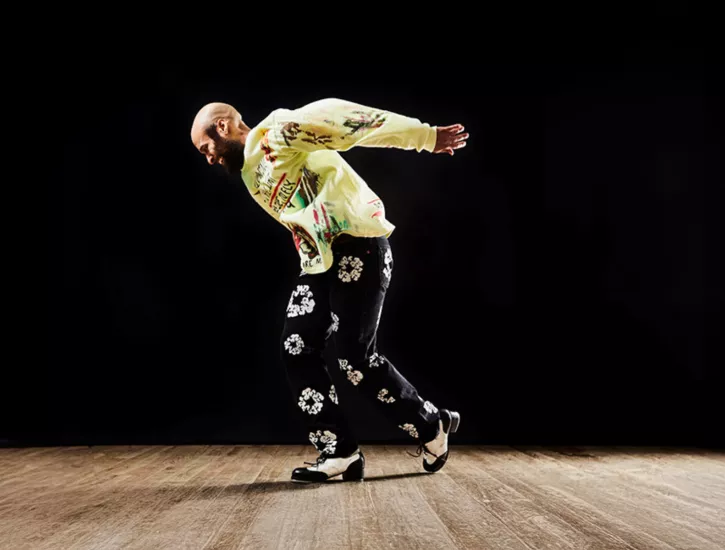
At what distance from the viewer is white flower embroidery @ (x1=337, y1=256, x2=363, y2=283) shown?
2.04m

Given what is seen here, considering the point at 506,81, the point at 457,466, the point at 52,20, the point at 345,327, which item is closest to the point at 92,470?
the point at 345,327

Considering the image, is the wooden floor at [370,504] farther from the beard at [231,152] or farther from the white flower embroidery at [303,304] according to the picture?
the beard at [231,152]

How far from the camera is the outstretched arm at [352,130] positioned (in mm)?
1852

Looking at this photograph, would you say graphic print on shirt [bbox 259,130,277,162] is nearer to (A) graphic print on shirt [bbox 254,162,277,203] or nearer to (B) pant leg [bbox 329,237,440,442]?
(A) graphic print on shirt [bbox 254,162,277,203]

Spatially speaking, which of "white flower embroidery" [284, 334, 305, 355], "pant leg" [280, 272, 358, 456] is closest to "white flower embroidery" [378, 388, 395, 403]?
"pant leg" [280, 272, 358, 456]

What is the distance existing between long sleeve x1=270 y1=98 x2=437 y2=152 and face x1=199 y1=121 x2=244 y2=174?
22cm

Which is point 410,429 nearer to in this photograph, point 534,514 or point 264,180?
point 534,514

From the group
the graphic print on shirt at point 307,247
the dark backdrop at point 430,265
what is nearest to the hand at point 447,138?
the graphic print on shirt at point 307,247

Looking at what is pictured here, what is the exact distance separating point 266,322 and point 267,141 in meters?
1.32

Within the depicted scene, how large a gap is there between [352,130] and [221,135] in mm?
411

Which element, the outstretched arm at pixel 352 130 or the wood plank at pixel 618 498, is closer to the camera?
the wood plank at pixel 618 498

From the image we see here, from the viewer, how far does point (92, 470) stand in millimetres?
2277

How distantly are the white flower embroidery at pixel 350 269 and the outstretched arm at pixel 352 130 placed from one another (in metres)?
0.31

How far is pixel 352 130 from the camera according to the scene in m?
1.85
